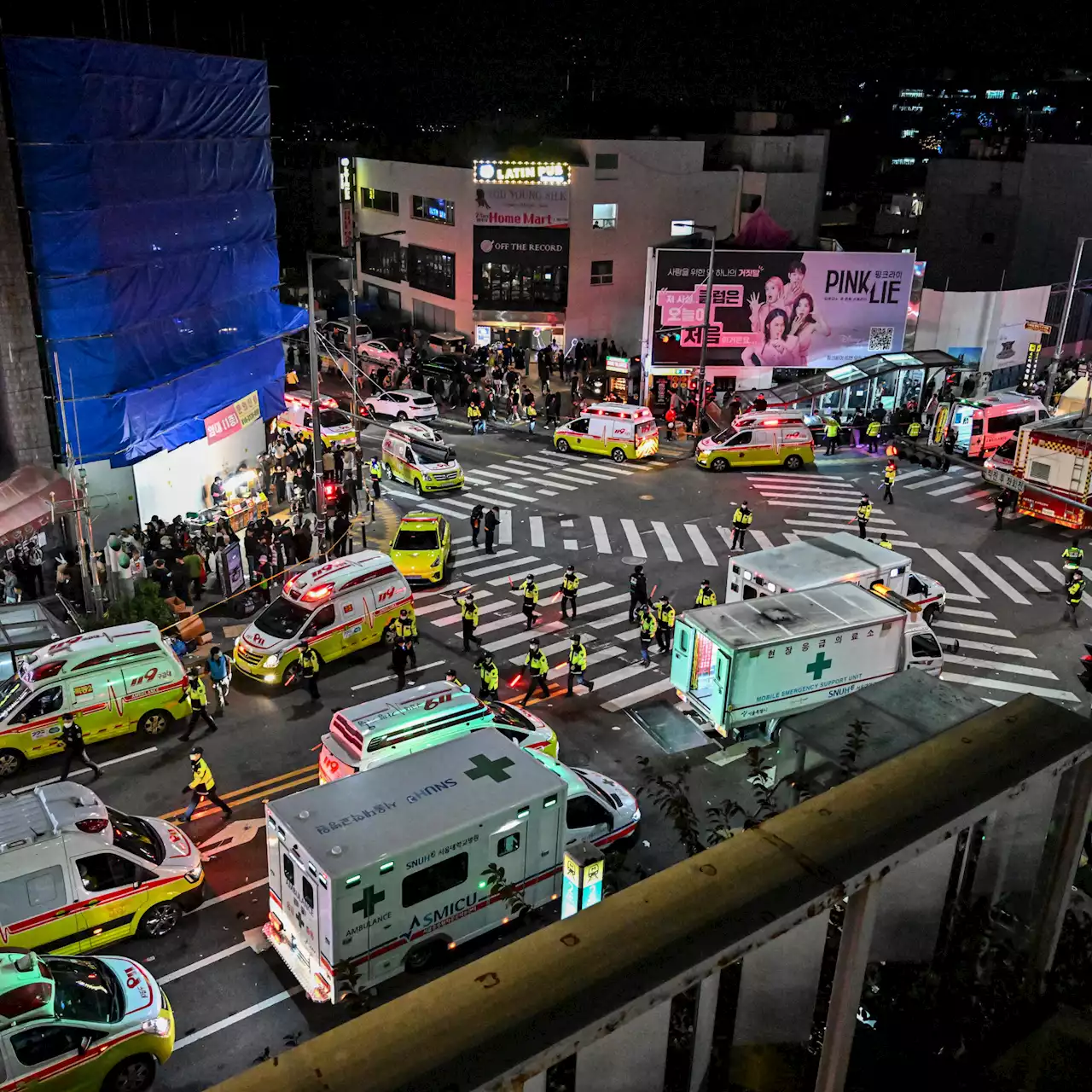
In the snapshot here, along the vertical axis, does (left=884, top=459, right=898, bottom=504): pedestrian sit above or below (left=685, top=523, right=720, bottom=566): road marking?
above

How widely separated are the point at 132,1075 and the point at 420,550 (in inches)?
645

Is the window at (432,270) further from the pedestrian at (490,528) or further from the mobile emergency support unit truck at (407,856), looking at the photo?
the mobile emergency support unit truck at (407,856)

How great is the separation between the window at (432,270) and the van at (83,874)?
41850 millimetres

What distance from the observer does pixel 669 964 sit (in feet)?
13.5

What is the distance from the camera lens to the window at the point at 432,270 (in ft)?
175

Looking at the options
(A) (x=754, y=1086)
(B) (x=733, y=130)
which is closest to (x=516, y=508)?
(A) (x=754, y=1086)

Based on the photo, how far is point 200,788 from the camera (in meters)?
16.6

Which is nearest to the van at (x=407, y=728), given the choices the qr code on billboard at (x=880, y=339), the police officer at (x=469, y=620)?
the police officer at (x=469, y=620)

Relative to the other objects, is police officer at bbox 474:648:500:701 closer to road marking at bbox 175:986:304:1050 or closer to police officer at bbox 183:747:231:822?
police officer at bbox 183:747:231:822

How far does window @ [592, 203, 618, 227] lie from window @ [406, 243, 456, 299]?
714 cm

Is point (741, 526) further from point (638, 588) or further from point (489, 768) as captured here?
point (489, 768)

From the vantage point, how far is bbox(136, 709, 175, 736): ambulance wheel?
64.6ft

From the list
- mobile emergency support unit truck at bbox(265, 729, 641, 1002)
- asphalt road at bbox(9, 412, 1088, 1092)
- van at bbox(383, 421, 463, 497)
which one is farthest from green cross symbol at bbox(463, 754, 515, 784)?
van at bbox(383, 421, 463, 497)

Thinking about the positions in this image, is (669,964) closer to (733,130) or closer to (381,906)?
(381,906)
